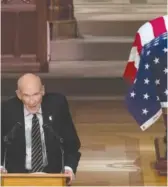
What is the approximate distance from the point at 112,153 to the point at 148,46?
1.27 m

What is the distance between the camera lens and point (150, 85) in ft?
13.4

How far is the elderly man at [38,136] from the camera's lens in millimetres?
2916

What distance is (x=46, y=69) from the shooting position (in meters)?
7.25

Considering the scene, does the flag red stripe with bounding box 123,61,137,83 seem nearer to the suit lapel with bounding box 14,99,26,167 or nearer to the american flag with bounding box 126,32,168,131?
the american flag with bounding box 126,32,168,131

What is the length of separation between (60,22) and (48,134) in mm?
5602

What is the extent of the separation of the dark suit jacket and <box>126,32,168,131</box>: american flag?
113cm

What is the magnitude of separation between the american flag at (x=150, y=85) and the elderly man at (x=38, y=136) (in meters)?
1.14

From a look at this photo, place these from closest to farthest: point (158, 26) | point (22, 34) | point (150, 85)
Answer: point (158, 26) < point (150, 85) < point (22, 34)

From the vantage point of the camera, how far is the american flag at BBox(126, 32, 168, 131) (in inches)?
156

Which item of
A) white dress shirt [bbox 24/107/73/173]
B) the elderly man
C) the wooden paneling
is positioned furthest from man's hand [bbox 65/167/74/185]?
the wooden paneling

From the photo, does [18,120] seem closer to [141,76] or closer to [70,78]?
[141,76]

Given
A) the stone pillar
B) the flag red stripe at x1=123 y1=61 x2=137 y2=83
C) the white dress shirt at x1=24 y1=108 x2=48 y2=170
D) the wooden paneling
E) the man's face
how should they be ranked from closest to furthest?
the man's face, the white dress shirt at x1=24 y1=108 x2=48 y2=170, the flag red stripe at x1=123 y1=61 x2=137 y2=83, the wooden paneling, the stone pillar

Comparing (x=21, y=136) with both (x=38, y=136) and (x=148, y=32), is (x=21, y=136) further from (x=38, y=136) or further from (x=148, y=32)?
(x=148, y=32)

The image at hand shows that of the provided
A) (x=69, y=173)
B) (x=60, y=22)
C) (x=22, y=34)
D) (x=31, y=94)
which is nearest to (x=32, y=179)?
(x=69, y=173)
